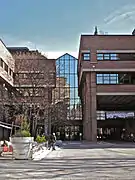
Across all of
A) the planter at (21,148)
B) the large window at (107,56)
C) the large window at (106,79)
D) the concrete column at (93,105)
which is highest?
the large window at (107,56)

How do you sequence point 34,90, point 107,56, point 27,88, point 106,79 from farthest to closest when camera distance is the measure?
1. point 107,56
2. point 106,79
3. point 27,88
4. point 34,90

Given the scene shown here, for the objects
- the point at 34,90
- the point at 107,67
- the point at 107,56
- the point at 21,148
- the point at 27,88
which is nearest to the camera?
the point at 21,148

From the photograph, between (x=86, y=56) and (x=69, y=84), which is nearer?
(x=86, y=56)

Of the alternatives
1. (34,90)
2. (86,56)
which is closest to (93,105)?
(86,56)

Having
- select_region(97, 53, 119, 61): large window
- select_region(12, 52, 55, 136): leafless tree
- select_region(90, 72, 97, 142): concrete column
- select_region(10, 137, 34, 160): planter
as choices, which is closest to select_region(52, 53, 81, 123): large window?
select_region(90, 72, 97, 142): concrete column

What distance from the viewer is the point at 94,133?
56.8 metres

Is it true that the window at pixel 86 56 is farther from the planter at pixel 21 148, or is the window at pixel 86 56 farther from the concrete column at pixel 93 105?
the planter at pixel 21 148

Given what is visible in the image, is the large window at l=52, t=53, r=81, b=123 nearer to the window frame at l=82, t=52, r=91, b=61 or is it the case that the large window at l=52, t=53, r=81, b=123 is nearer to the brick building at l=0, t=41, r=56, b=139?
the brick building at l=0, t=41, r=56, b=139

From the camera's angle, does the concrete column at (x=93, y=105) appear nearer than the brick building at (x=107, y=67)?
Yes

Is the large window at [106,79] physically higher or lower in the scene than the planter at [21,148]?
higher

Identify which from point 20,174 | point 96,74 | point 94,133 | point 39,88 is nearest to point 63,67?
point 96,74

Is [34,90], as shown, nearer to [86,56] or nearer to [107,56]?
[86,56]

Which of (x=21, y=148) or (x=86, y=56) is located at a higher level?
(x=86, y=56)

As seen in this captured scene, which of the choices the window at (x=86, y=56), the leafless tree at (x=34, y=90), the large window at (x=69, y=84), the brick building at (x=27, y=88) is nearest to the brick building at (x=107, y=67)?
the window at (x=86, y=56)
